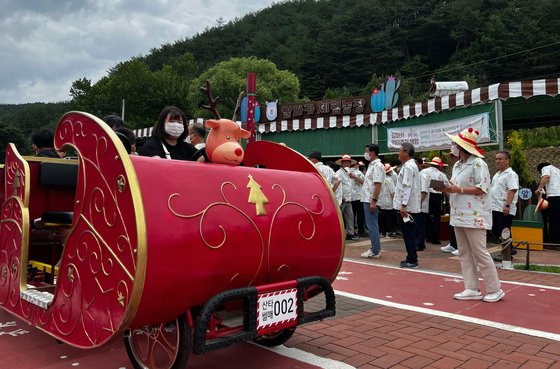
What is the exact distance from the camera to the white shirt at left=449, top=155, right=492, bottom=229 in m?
5.04

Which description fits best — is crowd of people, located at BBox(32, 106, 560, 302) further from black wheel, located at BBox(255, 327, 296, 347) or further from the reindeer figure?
black wheel, located at BBox(255, 327, 296, 347)

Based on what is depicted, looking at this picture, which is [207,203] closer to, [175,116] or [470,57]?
[175,116]

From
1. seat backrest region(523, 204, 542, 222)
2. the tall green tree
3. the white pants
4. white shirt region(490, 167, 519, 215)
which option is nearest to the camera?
the white pants

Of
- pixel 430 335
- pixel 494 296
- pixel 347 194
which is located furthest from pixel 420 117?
pixel 430 335

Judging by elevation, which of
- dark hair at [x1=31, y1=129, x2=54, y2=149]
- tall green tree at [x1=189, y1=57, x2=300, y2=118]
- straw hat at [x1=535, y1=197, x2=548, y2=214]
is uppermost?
tall green tree at [x1=189, y1=57, x2=300, y2=118]

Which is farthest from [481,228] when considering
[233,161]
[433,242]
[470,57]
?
[470,57]

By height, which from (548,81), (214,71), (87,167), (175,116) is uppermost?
(214,71)

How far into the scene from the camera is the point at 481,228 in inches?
197

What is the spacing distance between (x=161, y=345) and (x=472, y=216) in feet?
11.9

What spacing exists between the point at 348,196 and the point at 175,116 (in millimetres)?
7378

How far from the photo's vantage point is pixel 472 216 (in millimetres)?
5043

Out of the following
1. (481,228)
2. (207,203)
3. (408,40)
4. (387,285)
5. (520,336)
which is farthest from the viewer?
(408,40)

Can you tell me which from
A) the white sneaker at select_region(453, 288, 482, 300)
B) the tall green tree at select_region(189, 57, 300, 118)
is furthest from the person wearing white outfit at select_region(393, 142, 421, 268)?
the tall green tree at select_region(189, 57, 300, 118)

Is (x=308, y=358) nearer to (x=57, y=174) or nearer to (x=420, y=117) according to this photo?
(x=57, y=174)
